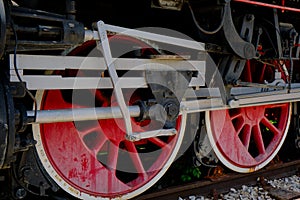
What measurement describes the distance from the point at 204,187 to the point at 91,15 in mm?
1759

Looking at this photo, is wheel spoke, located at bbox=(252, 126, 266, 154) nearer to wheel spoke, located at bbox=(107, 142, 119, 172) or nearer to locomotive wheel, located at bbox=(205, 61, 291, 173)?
locomotive wheel, located at bbox=(205, 61, 291, 173)

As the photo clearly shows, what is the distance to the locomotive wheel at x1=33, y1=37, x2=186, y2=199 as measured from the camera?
259 centimetres

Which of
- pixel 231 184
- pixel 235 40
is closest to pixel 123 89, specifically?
pixel 235 40

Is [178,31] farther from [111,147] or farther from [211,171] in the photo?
[211,171]

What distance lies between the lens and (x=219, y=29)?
9.20ft

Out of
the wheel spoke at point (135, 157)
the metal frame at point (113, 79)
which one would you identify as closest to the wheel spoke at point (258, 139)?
the metal frame at point (113, 79)

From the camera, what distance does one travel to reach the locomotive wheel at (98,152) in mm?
2592

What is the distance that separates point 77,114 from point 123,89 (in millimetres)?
638

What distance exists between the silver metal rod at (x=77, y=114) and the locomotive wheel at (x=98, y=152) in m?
0.32

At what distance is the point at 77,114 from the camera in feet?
7.51

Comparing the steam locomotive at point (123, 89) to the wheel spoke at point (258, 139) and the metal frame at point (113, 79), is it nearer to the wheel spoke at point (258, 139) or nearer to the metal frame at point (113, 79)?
the metal frame at point (113, 79)

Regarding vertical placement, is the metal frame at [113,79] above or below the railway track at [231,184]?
above

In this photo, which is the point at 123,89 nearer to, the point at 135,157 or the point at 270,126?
the point at 135,157

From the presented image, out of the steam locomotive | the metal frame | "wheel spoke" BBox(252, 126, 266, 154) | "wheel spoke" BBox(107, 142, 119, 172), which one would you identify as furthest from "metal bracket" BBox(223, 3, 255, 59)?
"wheel spoke" BBox(107, 142, 119, 172)
